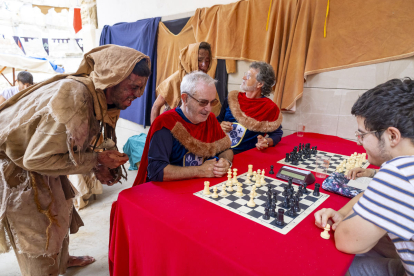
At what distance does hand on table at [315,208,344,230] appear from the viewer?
1.24 m

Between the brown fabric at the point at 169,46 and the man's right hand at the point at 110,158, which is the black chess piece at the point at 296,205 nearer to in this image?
the man's right hand at the point at 110,158

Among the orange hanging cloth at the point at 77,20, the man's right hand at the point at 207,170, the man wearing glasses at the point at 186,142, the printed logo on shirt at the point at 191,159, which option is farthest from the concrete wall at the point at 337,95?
the orange hanging cloth at the point at 77,20

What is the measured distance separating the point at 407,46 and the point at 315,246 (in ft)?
10.3

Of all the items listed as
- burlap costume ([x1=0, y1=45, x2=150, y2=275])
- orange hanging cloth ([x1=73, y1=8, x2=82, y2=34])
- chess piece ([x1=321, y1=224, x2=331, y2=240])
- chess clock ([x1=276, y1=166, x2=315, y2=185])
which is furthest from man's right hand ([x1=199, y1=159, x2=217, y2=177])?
orange hanging cloth ([x1=73, y1=8, x2=82, y2=34])

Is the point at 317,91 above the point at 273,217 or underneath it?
above

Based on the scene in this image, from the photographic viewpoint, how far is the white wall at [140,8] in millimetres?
4742

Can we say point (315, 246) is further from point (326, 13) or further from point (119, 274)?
point (326, 13)

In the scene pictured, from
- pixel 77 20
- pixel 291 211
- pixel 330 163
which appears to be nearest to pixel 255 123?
pixel 330 163

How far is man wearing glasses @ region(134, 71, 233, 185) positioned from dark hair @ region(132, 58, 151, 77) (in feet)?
1.43

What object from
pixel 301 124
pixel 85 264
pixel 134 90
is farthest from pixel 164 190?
pixel 301 124

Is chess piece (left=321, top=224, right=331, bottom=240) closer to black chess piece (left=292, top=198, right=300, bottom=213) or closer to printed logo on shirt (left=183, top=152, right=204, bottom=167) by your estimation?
black chess piece (left=292, top=198, right=300, bottom=213)

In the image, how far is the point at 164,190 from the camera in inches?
65.5

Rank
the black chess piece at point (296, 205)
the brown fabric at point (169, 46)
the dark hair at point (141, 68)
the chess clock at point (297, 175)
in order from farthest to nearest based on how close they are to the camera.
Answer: the brown fabric at point (169, 46)
the chess clock at point (297, 175)
the dark hair at point (141, 68)
the black chess piece at point (296, 205)

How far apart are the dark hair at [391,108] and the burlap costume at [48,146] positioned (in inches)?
53.9
